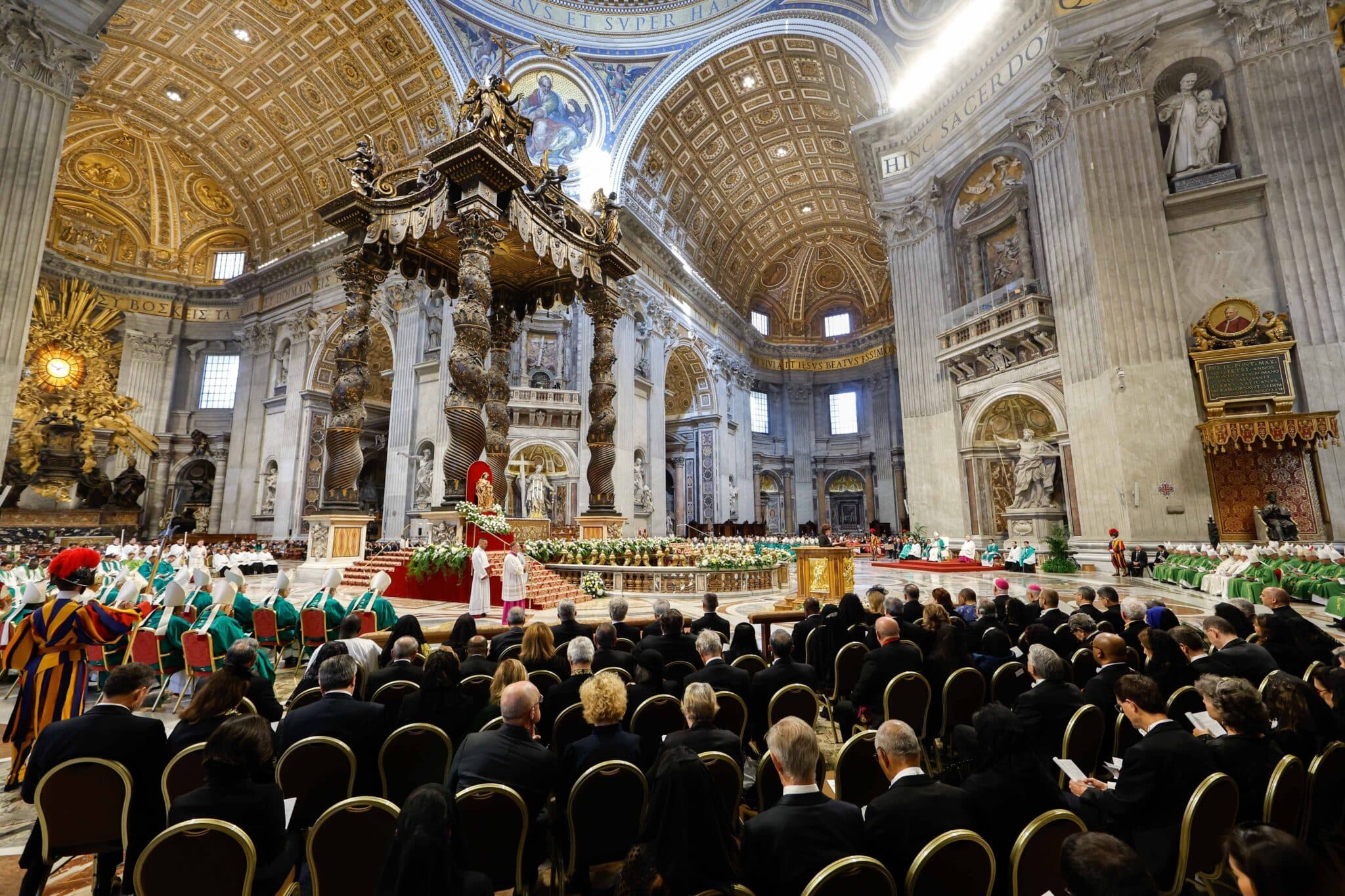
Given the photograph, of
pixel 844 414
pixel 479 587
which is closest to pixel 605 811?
pixel 479 587

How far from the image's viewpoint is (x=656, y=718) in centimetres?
285

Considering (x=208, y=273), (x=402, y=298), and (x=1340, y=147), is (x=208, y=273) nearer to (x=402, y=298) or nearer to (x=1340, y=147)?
(x=402, y=298)

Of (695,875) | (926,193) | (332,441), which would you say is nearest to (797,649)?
(695,875)

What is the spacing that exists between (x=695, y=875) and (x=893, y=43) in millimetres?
22828

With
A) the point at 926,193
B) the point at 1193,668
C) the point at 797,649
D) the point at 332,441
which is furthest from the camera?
the point at 926,193

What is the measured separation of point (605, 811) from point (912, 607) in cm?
376

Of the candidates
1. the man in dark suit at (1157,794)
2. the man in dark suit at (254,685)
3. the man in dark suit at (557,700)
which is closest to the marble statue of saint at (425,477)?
the man in dark suit at (254,685)

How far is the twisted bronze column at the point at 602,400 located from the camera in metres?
11.2

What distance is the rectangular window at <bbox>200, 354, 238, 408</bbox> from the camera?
25.2 meters

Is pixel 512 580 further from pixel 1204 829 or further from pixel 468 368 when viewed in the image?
pixel 1204 829

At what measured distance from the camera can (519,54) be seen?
791 inches

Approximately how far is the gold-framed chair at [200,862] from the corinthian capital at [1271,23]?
19.0m

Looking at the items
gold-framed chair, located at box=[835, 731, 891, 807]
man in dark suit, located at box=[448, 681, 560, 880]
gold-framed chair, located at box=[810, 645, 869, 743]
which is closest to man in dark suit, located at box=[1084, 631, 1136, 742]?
gold-framed chair, located at box=[835, 731, 891, 807]

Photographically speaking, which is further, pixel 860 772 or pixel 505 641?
pixel 505 641
